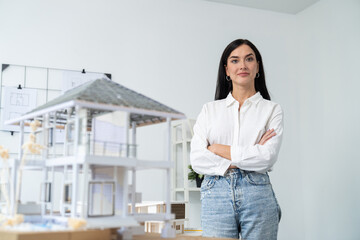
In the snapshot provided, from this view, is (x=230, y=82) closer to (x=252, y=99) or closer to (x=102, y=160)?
(x=252, y=99)

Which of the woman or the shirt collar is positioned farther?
the shirt collar

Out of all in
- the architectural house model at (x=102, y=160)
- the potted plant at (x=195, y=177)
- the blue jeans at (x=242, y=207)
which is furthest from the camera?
the potted plant at (x=195, y=177)

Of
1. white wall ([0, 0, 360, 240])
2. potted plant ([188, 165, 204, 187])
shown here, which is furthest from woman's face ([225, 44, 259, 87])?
white wall ([0, 0, 360, 240])

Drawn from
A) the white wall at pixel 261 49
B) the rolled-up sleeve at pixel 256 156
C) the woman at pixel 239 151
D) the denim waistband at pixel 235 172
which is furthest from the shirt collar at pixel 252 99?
the white wall at pixel 261 49

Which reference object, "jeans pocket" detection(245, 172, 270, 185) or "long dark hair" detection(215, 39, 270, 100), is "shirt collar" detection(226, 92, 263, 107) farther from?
"jeans pocket" detection(245, 172, 270, 185)

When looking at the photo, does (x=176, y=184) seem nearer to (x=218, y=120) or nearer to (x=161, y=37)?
(x=161, y=37)

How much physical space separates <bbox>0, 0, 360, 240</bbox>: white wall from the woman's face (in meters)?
2.06

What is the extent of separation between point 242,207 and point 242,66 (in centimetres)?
68

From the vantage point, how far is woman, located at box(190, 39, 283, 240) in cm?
175

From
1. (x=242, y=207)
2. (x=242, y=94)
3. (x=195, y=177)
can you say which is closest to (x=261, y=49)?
(x=195, y=177)

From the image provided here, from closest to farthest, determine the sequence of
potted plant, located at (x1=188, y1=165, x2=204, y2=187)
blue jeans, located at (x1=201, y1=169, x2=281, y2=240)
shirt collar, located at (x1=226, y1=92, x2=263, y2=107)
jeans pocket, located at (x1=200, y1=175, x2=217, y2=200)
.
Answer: blue jeans, located at (x1=201, y1=169, x2=281, y2=240)
jeans pocket, located at (x1=200, y1=175, x2=217, y2=200)
shirt collar, located at (x1=226, y1=92, x2=263, y2=107)
potted plant, located at (x1=188, y1=165, x2=204, y2=187)

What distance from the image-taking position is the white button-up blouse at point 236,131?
1814mm

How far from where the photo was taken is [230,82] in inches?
86.7

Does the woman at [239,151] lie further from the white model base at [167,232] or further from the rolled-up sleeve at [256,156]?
the white model base at [167,232]
